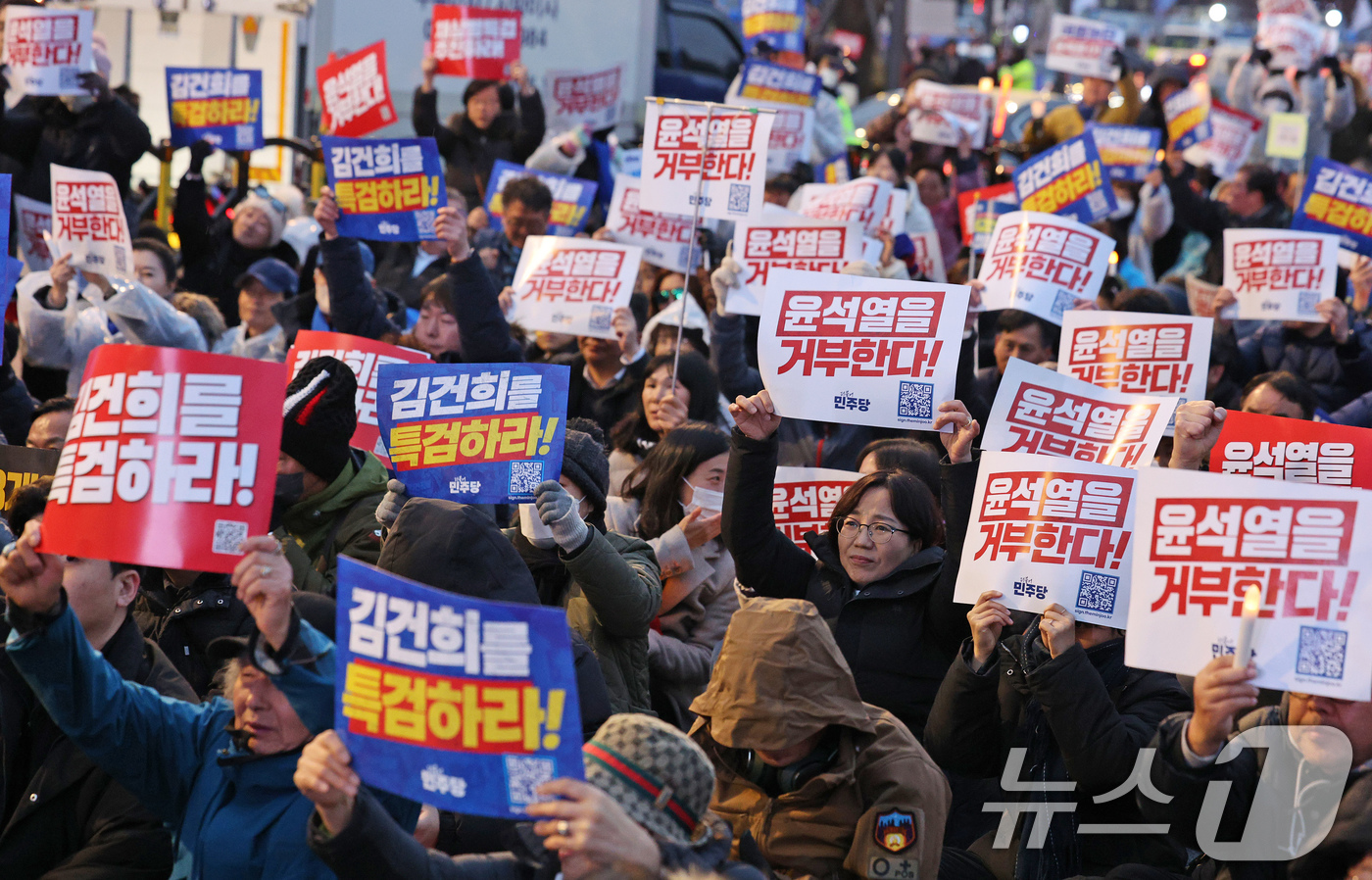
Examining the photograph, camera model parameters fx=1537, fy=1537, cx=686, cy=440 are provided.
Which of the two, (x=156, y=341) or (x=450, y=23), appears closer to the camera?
(x=156, y=341)

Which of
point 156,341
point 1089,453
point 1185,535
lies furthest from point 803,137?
point 1185,535

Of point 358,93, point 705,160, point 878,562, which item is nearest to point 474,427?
point 878,562

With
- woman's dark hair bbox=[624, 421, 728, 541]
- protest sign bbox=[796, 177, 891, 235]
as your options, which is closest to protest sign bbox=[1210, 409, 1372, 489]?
woman's dark hair bbox=[624, 421, 728, 541]

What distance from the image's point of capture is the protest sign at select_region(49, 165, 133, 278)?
7.03 meters

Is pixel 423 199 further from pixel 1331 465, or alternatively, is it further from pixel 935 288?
pixel 1331 465

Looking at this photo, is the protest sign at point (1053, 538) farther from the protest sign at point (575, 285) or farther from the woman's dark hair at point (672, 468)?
the protest sign at point (575, 285)

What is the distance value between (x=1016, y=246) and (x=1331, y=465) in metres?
2.94

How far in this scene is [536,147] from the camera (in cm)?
1141

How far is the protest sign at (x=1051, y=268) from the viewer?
23.9ft

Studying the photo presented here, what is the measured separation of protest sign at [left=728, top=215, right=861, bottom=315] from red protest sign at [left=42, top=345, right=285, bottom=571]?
443 centimetres

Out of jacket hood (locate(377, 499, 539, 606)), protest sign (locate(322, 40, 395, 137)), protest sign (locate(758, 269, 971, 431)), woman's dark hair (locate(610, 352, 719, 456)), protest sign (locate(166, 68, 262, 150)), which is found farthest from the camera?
protest sign (locate(166, 68, 262, 150))

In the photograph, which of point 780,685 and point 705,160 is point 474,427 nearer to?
point 780,685

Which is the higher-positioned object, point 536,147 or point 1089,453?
point 536,147

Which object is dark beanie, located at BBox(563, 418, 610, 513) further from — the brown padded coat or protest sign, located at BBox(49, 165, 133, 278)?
protest sign, located at BBox(49, 165, 133, 278)
